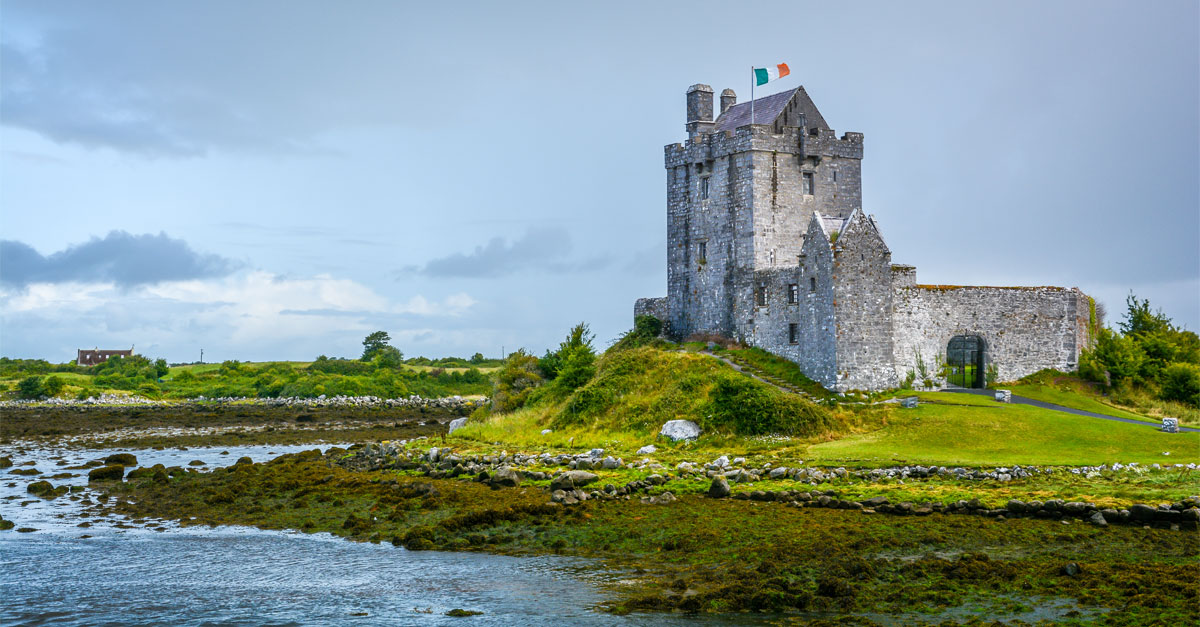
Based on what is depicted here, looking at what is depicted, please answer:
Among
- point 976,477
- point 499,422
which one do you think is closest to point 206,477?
point 499,422

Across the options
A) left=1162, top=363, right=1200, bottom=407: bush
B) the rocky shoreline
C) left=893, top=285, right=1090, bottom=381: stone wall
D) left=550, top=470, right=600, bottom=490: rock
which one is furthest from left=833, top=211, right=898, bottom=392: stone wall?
left=550, top=470, right=600, bottom=490: rock

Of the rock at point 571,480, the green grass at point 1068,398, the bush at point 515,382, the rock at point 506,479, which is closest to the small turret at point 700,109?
the bush at point 515,382

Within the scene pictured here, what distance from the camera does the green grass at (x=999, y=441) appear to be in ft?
87.8

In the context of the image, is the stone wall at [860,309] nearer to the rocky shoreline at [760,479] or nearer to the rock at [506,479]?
the rocky shoreline at [760,479]

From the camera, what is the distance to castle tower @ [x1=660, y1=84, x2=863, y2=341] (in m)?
43.5

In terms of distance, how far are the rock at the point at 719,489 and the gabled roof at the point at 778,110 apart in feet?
80.3

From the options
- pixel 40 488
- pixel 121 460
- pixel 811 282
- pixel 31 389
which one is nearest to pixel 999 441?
pixel 811 282

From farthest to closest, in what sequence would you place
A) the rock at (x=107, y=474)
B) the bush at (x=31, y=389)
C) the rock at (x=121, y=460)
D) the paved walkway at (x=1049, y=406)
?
the bush at (x=31, y=389) < the rock at (x=121, y=460) < the paved walkway at (x=1049, y=406) < the rock at (x=107, y=474)

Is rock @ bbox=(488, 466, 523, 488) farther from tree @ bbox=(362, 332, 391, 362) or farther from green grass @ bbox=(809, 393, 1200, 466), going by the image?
tree @ bbox=(362, 332, 391, 362)

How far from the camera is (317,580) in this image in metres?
17.8

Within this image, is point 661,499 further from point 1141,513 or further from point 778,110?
point 778,110

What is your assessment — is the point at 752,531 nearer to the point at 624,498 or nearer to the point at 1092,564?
the point at 624,498

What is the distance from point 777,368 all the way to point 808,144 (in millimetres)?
10727

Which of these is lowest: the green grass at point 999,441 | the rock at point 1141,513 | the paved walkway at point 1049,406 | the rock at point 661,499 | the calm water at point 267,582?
the calm water at point 267,582
